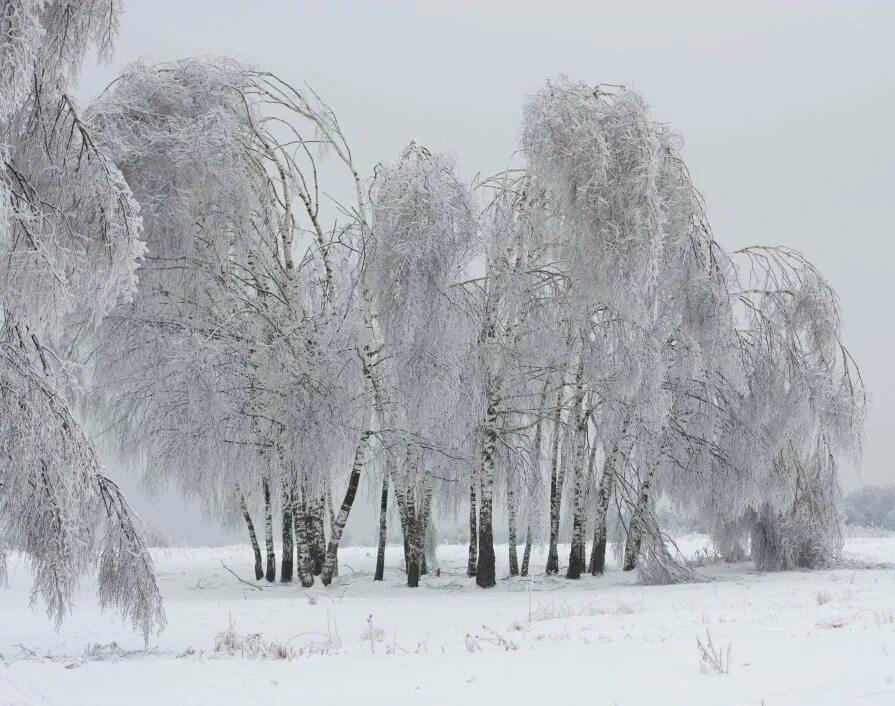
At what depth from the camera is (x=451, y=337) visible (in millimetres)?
13188

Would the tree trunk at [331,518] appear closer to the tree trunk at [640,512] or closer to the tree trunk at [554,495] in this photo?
the tree trunk at [554,495]

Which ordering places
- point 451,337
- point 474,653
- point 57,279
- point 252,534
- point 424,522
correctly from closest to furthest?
point 57,279 < point 474,653 < point 451,337 < point 424,522 < point 252,534

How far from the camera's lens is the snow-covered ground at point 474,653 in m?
Result: 4.73

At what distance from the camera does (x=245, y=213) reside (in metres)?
14.6

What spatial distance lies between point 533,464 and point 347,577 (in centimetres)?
508

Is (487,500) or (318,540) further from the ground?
(487,500)

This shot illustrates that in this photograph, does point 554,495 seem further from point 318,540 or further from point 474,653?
point 474,653

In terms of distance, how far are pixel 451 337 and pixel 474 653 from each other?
24.0 ft

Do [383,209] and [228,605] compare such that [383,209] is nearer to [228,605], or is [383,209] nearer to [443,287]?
[443,287]

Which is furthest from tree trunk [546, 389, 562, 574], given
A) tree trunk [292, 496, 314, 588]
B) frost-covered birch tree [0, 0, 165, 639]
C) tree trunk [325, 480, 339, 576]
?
frost-covered birch tree [0, 0, 165, 639]

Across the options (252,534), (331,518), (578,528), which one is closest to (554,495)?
(578,528)

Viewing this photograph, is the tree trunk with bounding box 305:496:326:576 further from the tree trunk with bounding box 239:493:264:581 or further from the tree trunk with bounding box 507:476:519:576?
the tree trunk with bounding box 507:476:519:576

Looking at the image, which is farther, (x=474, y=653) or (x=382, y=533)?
(x=382, y=533)

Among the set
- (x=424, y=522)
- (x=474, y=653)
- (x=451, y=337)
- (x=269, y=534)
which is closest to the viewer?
(x=474, y=653)
